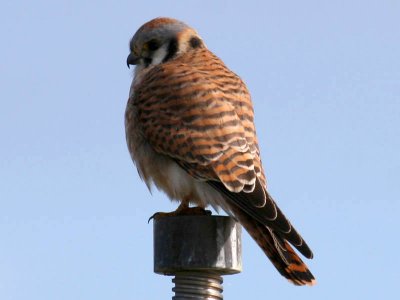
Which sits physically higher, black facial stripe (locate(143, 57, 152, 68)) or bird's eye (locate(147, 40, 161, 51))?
bird's eye (locate(147, 40, 161, 51))

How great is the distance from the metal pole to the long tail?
0.58 metres

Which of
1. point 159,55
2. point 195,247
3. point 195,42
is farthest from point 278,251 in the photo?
point 195,42

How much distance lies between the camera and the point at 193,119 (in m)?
5.71

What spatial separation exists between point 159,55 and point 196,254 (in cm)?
289

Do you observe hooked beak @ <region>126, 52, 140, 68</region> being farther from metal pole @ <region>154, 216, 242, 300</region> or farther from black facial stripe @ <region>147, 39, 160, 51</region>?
metal pole @ <region>154, 216, 242, 300</region>

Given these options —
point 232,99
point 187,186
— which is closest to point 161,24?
point 232,99

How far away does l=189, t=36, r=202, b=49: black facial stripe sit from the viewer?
7.07 m

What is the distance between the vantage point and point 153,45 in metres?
6.94

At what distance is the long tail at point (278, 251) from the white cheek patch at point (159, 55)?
182 cm

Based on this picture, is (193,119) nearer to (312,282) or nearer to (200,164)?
(200,164)

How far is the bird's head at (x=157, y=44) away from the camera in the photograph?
6887 mm

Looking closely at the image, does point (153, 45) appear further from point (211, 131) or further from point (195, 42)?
point (211, 131)

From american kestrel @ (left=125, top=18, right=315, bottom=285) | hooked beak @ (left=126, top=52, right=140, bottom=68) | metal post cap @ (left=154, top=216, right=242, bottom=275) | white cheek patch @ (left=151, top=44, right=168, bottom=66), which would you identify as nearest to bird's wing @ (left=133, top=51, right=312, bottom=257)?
american kestrel @ (left=125, top=18, right=315, bottom=285)

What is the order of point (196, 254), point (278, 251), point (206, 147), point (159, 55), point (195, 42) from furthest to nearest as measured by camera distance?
point (195, 42) → point (159, 55) → point (206, 147) → point (278, 251) → point (196, 254)
